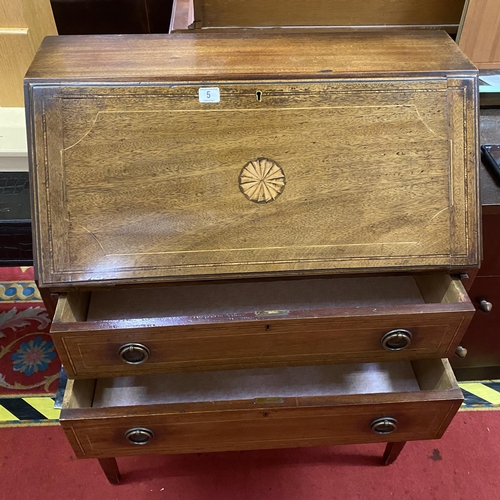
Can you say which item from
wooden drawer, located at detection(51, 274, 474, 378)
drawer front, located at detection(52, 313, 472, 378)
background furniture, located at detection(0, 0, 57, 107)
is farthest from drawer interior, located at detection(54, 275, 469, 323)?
background furniture, located at detection(0, 0, 57, 107)

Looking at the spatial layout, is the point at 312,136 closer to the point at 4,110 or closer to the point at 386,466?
the point at 386,466

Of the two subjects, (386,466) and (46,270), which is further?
(386,466)

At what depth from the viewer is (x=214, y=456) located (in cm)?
143

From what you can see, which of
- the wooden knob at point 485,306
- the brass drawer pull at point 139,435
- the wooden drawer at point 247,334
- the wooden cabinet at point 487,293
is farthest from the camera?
the wooden knob at point 485,306

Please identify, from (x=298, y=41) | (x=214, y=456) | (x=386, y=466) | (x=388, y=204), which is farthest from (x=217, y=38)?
(x=386, y=466)

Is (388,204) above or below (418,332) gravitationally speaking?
above

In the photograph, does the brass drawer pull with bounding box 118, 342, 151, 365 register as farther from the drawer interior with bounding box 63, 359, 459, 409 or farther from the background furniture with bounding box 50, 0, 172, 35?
the background furniture with bounding box 50, 0, 172, 35

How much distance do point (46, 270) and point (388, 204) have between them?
68 cm

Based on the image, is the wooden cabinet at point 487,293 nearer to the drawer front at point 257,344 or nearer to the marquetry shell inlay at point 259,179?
the drawer front at point 257,344

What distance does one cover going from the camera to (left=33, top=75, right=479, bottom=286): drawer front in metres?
0.95

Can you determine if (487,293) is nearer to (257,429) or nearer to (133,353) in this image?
(257,429)

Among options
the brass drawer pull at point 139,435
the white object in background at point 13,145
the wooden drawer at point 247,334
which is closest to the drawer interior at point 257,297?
the wooden drawer at point 247,334

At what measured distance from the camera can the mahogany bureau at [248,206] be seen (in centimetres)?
95

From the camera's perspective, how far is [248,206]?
3.24ft
